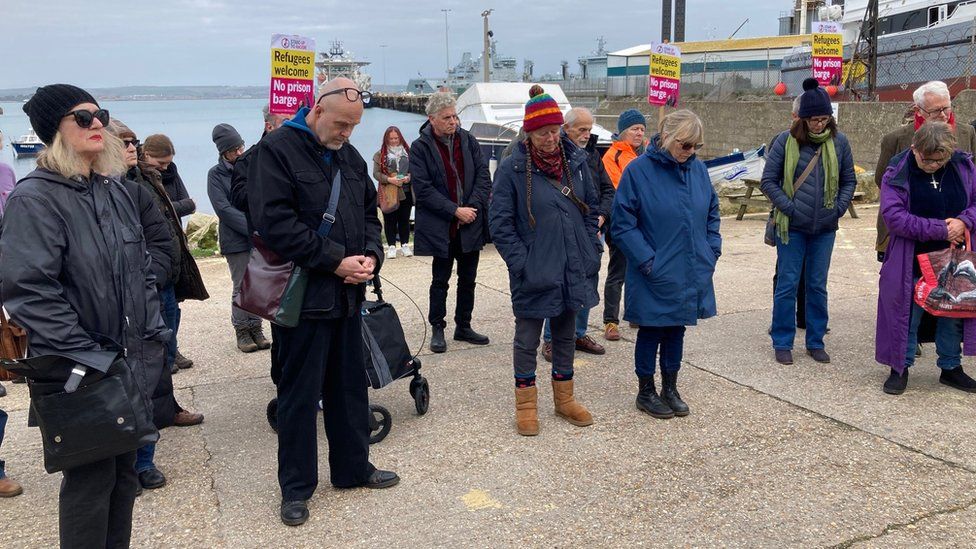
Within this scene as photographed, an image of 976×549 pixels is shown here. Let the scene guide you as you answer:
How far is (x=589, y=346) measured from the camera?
6.25 m

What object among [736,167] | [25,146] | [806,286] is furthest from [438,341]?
[25,146]

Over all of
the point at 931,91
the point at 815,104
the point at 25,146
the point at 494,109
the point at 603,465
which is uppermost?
the point at 494,109

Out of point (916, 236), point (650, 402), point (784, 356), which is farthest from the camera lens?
point (784, 356)

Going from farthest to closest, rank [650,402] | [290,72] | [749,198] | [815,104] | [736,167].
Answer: [736,167], [749,198], [290,72], [815,104], [650,402]

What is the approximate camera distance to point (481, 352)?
251 inches

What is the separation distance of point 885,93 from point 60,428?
25.7 metres

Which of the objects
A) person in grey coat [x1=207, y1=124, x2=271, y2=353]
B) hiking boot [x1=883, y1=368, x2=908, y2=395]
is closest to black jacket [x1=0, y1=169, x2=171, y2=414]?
person in grey coat [x1=207, y1=124, x2=271, y2=353]

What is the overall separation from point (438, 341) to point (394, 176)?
14.0 ft

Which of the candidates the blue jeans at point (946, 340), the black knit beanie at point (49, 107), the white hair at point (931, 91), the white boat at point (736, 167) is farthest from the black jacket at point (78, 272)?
the white boat at point (736, 167)

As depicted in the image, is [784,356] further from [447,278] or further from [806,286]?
[447,278]

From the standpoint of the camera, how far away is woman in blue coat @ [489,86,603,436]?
4.51 m

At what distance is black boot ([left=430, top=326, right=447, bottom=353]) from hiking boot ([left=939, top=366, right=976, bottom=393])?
360 cm

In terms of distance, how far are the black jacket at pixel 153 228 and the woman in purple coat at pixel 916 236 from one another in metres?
4.48

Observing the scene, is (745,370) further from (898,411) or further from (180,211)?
(180,211)
